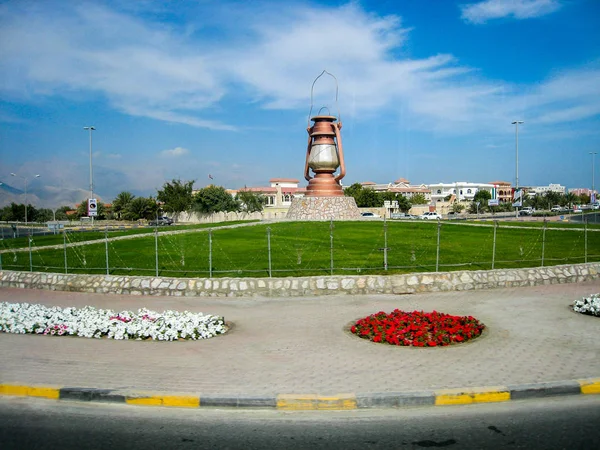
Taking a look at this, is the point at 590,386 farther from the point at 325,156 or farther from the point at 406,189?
the point at 406,189

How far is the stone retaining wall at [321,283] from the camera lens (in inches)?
517

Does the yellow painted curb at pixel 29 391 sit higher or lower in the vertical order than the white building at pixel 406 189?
lower

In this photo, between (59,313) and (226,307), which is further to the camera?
(226,307)

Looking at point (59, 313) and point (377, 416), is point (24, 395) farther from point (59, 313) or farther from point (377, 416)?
point (377, 416)

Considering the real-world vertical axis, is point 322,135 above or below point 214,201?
above

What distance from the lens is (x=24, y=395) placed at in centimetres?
631

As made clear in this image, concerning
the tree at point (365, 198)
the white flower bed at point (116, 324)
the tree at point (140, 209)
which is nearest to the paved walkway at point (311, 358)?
the white flower bed at point (116, 324)

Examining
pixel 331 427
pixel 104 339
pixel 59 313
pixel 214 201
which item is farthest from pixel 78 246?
pixel 214 201

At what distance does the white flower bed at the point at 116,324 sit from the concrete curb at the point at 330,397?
267cm

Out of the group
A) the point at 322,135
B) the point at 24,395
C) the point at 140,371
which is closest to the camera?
the point at 24,395

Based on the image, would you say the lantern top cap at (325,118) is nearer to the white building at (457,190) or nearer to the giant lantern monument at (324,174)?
the giant lantern monument at (324,174)

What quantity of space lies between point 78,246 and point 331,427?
20501 mm

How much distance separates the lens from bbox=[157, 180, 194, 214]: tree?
2768 inches

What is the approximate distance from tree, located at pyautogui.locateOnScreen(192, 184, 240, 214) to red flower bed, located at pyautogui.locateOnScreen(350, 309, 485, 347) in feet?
207
